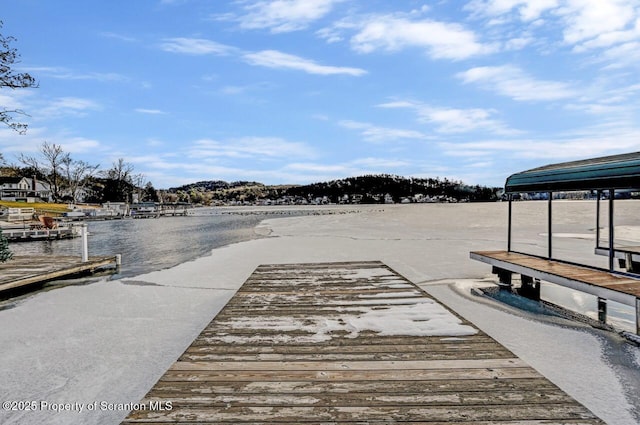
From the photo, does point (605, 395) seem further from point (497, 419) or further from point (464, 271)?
point (464, 271)

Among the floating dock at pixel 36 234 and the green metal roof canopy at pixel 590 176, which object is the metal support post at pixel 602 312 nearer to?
the green metal roof canopy at pixel 590 176

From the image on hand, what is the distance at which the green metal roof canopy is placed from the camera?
4766 millimetres

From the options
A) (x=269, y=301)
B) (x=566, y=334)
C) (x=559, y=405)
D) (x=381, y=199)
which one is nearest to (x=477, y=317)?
(x=566, y=334)

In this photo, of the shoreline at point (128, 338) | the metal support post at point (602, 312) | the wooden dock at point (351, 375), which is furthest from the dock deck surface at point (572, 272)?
the wooden dock at point (351, 375)

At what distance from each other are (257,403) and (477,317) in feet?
13.8

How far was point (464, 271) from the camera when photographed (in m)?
9.27

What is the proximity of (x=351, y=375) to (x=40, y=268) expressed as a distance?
9.12m

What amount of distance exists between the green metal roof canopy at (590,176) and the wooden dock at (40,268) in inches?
391

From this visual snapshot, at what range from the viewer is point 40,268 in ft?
29.3

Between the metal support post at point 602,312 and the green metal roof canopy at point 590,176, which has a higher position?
the green metal roof canopy at point 590,176

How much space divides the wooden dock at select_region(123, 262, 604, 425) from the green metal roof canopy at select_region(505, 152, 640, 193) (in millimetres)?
2871

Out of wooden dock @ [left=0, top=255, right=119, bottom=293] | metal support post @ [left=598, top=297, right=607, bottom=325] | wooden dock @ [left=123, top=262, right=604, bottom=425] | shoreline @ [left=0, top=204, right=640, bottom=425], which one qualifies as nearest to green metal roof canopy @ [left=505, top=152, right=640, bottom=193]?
metal support post @ [left=598, top=297, right=607, bottom=325]

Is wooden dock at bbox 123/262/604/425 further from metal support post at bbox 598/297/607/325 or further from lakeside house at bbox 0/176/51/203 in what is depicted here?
lakeside house at bbox 0/176/51/203

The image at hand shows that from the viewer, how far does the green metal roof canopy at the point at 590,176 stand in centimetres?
477
